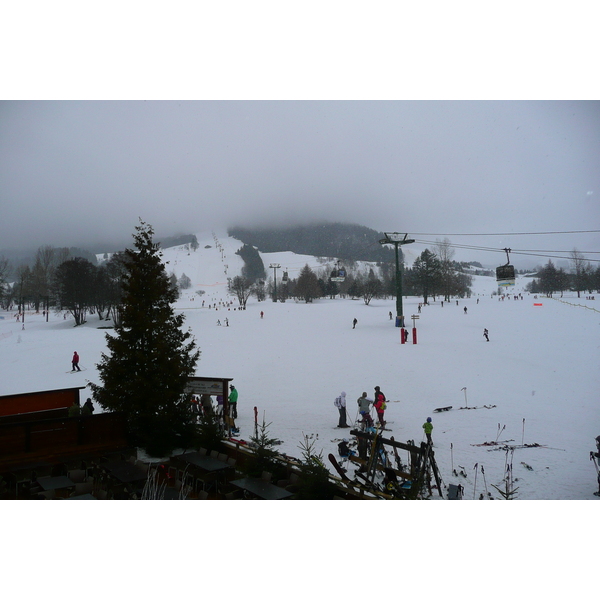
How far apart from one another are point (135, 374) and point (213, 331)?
71.8ft

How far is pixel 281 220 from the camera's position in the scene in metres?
195

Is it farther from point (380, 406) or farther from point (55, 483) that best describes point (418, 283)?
point (55, 483)

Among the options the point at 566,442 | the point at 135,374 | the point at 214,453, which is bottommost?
the point at 566,442

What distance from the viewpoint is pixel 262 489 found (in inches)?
245

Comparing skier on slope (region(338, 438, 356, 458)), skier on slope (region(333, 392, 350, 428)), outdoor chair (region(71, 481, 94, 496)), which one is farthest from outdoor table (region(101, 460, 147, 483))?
skier on slope (region(333, 392, 350, 428))

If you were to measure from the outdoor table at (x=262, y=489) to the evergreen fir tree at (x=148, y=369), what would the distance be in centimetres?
295

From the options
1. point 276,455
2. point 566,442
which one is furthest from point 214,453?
point 566,442

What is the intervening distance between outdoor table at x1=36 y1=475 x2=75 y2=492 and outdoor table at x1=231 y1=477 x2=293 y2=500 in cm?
242

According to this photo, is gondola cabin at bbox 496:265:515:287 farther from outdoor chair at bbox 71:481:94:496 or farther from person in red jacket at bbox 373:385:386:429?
outdoor chair at bbox 71:481:94:496

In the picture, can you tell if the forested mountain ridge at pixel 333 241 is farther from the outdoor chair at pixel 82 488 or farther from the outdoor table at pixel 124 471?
the outdoor chair at pixel 82 488

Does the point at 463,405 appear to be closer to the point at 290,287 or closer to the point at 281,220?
the point at 290,287

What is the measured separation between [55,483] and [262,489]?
3026 millimetres

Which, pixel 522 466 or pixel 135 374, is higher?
pixel 135 374

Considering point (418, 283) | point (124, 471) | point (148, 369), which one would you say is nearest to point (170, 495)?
point (124, 471)
